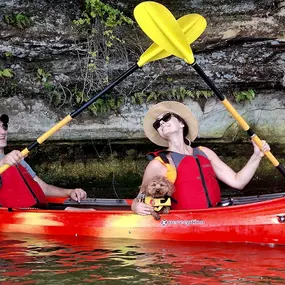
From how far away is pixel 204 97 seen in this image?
8.47 m

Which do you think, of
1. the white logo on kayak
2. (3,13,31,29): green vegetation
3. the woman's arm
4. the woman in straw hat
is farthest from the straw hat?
(3,13,31,29): green vegetation

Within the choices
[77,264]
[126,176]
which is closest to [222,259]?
[77,264]

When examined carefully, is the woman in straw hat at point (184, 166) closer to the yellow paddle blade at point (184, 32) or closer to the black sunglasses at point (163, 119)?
the black sunglasses at point (163, 119)

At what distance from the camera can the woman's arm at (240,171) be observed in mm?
6168

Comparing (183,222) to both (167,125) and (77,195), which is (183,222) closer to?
(167,125)

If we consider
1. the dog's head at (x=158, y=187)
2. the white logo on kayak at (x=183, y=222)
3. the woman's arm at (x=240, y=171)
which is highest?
the woman's arm at (x=240, y=171)

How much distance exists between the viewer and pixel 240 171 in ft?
20.7

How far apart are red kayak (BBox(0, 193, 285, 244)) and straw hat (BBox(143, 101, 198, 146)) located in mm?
642

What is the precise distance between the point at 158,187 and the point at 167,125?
0.63m

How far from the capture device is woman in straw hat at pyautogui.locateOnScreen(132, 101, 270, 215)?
614cm

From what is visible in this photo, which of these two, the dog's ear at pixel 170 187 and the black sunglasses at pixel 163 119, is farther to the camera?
the black sunglasses at pixel 163 119

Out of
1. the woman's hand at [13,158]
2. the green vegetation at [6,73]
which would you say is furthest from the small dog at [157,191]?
the green vegetation at [6,73]

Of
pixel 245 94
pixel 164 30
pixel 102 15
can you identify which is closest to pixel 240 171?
pixel 164 30

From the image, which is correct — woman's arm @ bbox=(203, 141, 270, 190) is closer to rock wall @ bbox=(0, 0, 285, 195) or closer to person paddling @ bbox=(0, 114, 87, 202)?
person paddling @ bbox=(0, 114, 87, 202)
